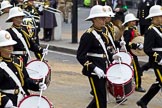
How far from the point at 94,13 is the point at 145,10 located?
913cm

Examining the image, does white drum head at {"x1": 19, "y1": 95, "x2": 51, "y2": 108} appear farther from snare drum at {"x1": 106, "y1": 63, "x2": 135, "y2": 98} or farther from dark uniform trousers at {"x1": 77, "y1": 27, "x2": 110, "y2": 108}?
snare drum at {"x1": 106, "y1": 63, "x2": 135, "y2": 98}

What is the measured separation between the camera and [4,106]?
6191 millimetres

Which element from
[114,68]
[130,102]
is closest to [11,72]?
[114,68]

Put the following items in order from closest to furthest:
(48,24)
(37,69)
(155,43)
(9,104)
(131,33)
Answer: (9,104)
(155,43)
(37,69)
(131,33)
(48,24)

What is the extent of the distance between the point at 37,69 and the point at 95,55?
183 centimetres

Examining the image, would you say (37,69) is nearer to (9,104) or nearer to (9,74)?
(9,74)

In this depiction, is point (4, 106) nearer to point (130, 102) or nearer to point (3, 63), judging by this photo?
point (3, 63)

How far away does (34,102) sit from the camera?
20.8 feet

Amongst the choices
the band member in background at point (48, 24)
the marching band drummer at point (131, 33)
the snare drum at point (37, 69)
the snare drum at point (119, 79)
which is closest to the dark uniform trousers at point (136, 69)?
the marching band drummer at point (131, 33)

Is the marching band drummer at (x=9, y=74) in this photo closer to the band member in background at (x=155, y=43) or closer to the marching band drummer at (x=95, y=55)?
the marching band drummer at (x=95, y=55)

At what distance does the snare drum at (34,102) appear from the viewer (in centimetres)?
631

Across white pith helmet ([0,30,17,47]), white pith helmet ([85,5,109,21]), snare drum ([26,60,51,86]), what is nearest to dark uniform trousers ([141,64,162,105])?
white pith helmet ([85,5,109,21])

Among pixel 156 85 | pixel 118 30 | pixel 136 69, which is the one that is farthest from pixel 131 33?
pixel 156 85

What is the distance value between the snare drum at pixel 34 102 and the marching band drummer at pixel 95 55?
1.53 m
